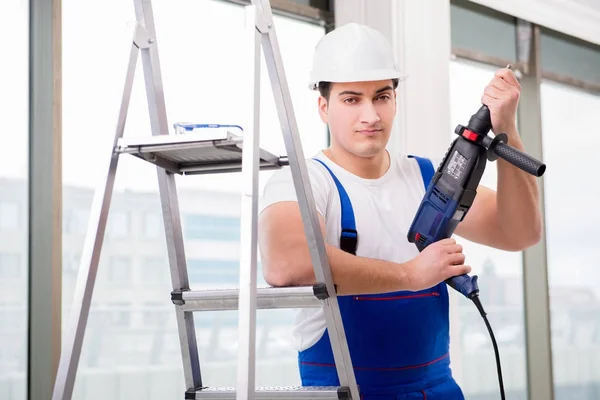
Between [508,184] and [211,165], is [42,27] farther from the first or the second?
[508,184]

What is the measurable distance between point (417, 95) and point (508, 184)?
1276mm

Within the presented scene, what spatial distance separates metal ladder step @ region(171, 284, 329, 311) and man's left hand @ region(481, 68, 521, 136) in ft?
1.70

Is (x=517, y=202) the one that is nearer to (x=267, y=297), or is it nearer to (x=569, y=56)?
(x=267, y=297)

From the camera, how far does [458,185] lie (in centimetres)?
164

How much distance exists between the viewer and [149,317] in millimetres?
2631

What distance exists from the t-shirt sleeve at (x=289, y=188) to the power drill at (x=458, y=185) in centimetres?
20

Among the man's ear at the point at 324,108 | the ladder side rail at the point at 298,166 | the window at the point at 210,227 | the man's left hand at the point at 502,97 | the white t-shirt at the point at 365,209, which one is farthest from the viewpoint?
the window at the point at 210,227

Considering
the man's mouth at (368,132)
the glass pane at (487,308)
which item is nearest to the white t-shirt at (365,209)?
the man's mouth at (368,132)

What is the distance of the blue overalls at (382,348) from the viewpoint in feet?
5.44

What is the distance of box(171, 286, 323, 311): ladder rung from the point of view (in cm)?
141

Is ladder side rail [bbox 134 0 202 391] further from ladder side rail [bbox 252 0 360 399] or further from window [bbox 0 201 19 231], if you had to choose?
window [bbox 0 201 19 231]

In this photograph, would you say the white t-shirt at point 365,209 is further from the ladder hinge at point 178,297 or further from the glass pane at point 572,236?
the glass pane at point 572,236

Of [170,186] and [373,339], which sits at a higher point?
[170,186]

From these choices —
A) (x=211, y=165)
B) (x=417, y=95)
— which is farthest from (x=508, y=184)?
(x=417, y=95)
